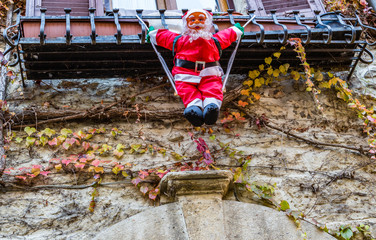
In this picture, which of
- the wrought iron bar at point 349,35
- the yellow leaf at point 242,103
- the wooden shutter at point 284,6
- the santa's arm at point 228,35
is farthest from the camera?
the wooden shutter at point 284,6

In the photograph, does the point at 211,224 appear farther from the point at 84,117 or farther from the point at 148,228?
the point at 84,117

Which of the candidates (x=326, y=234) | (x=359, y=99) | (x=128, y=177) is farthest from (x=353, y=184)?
(x=128, y=177)

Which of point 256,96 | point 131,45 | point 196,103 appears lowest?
point 256,96

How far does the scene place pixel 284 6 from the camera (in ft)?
17.6

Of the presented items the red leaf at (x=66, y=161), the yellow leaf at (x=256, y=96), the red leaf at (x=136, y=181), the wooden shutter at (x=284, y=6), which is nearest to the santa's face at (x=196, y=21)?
the yellow leaf at (x=256, y=96)

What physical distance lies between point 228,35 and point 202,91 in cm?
58

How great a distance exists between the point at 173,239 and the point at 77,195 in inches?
36.7

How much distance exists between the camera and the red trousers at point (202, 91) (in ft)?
12.2

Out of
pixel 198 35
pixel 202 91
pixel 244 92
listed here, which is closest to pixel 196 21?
pixel 198 35

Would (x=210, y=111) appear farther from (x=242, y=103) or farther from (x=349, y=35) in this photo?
(x=349, y=35)

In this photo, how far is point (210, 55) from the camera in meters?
3.85

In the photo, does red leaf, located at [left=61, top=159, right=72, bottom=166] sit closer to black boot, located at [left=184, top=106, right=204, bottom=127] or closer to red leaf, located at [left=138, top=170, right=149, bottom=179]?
red leaf, located at [left=138, top=170, right=149, bottom=179]

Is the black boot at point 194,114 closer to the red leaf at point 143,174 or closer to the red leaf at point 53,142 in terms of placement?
the red leaf at point 143,174

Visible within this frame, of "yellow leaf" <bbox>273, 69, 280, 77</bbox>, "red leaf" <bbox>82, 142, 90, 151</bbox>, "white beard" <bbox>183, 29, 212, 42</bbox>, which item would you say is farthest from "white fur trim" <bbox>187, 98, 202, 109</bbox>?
"yellow leaf" <bbox>273, 69, 280, 77</bbox>
